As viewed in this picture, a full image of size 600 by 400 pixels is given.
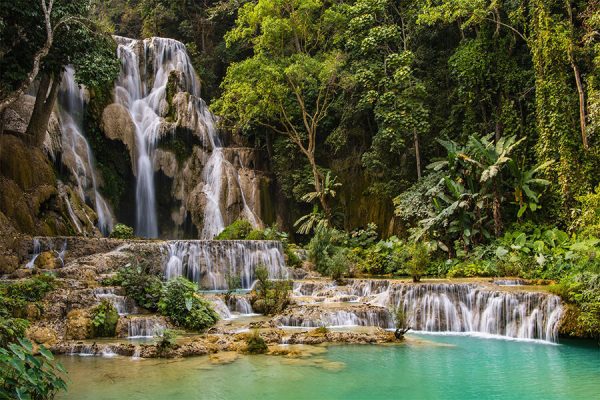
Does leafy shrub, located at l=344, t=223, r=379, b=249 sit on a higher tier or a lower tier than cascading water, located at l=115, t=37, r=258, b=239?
lower

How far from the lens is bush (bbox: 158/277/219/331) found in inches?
428

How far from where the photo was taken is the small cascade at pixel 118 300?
1135 cm

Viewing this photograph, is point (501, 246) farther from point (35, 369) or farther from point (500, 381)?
point (35, 369)

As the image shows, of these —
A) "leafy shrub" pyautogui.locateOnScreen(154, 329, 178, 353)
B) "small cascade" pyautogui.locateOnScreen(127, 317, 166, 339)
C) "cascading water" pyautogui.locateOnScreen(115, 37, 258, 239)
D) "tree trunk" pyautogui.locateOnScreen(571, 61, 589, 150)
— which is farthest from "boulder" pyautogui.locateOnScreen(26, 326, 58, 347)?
"tree trunk" pyautogui.locateOnScreen(571, 61, 589, 150)

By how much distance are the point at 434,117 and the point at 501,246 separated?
721 cm

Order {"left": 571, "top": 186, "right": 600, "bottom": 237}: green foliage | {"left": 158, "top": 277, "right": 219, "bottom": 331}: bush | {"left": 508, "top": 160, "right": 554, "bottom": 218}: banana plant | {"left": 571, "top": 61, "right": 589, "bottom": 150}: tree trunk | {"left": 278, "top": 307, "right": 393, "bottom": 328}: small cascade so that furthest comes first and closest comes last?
{"left": 508, "top": 160, "right": 554, "bottom": 218}: banana plant
{"left": 571, "top": 61, "right": 589, "bottom": 150}: tree trunk
{"left": 571, "top": 186, "right": 600, "bottom": 237}: green foliage
{"left": 278, "top": 307, "right": 393, "bottom": 328}: small cascade
{"left": 158, "top": 277, "right": 219, "bottom": 331}: bush

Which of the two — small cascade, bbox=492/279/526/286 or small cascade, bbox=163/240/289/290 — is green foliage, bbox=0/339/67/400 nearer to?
small cascade, bbox=163/240/289/290

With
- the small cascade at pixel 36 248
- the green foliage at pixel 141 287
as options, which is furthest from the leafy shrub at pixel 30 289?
the small cascade at pixel 36 248

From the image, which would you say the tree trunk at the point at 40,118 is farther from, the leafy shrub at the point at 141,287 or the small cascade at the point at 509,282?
the small cascade at the point at 509,282

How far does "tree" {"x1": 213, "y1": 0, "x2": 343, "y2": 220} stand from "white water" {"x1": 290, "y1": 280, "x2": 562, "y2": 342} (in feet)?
29.0

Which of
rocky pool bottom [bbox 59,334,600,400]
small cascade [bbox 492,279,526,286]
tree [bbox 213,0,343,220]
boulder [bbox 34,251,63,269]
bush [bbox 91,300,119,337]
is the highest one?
tree [bbox 213,0,343,220]

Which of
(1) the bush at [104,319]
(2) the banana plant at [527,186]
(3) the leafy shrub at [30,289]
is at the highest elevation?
(2) the banana plant at [527,186]

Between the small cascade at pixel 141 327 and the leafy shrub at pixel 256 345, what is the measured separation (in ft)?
8.13

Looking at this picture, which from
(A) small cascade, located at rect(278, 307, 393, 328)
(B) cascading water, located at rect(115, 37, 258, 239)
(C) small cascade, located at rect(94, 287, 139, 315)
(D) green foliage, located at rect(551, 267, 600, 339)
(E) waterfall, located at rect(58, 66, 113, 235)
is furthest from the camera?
(B) cascading water, located at rect(115, 37, 258, 239)
